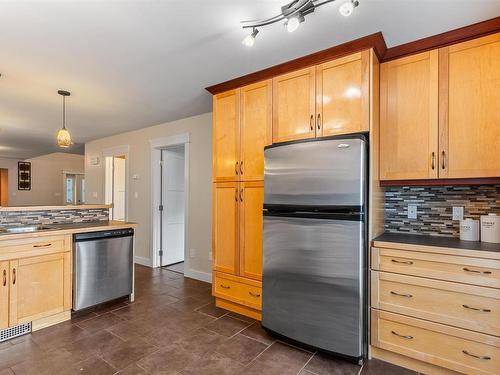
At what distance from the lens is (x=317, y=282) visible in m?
2.05

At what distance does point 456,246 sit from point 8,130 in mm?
6987

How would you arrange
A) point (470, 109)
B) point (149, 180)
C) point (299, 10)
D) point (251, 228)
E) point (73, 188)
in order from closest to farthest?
point (299, 10)
point (470, 109)
point (251, 228)
point (149, 180)
point (73, 188)

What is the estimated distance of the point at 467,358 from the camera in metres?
1.75

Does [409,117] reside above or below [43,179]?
above

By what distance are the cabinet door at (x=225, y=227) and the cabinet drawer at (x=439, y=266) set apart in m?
1.32

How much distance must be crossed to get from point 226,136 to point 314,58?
1.13 m

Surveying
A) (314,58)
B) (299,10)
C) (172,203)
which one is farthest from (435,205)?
(172,203)

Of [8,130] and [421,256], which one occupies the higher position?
[8,130]

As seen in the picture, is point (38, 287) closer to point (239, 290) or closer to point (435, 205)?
point (239, 290)

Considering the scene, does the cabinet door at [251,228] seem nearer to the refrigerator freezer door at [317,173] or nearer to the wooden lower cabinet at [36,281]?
the refrigerator freezer door at [317,173]

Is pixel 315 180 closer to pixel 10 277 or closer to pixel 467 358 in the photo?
pixel 467 358

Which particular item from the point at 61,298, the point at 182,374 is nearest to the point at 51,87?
the point at 61,298

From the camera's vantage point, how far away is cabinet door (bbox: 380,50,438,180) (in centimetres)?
212

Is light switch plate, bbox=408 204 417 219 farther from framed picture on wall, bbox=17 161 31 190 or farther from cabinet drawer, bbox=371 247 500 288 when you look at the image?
framed picture on wall, bbox=17 161 31 190
